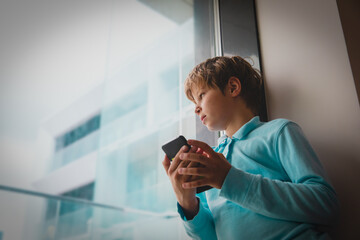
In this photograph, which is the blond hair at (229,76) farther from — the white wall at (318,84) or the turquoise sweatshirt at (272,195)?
the turquoise sweatshirt at (272,195)

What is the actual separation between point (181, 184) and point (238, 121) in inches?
11.7

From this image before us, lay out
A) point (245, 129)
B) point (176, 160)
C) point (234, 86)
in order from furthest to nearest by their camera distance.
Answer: point (234, 86) < point (245, 129) < point (176, 160)

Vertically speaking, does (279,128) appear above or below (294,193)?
above

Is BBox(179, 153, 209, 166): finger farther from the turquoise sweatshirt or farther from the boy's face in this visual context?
the boy's face

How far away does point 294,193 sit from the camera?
54cm

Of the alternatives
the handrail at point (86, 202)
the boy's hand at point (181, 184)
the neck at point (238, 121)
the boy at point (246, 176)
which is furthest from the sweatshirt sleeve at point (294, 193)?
the handrail at point (86, 202)

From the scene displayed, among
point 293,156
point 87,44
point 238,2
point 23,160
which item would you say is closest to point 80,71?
point 87,44

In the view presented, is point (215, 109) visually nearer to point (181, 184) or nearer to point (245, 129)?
point (245, 129)

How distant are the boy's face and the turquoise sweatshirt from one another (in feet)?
0.33

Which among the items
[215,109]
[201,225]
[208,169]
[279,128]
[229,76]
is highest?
[229,76]

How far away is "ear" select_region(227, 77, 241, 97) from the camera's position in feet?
2.85

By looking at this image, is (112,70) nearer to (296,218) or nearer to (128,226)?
(128,226)

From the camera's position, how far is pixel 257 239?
579 millimetres

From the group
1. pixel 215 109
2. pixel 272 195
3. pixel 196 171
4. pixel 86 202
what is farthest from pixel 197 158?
pixel 86 202
